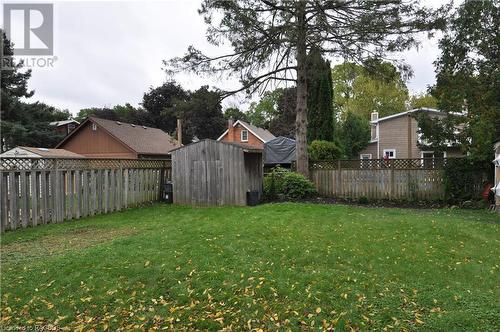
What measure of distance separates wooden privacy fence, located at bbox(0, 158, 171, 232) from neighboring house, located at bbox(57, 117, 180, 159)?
11.5 meters

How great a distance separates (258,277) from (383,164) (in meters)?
9.29

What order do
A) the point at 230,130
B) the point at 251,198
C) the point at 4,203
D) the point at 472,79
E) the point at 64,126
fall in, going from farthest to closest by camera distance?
1. the point at 230,130
2. the point at 64,126
3. the point at 251,198
4. the point at 472,79
5. the point at 4,203

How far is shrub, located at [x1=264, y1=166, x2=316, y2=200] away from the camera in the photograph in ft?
39.0

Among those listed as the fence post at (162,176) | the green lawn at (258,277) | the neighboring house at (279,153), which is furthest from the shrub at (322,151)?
the green lawn at (258,277)

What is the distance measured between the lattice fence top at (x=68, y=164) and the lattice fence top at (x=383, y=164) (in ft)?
19.1

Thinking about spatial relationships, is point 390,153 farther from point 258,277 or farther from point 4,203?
point 4,203

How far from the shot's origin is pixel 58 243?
243 inches

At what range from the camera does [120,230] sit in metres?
7.24

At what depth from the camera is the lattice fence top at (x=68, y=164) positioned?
7.74 m

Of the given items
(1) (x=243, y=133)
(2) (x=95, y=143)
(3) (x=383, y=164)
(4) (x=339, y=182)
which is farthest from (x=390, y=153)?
(2) (x=95, y=143)

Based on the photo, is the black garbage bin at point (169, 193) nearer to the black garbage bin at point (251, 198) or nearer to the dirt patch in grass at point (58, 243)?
the black garbage bin at point (251, 198)

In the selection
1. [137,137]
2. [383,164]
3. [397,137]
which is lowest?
[383,164]

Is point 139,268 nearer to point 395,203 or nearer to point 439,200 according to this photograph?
point 395,203

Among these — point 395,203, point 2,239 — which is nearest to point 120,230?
point 2,239
